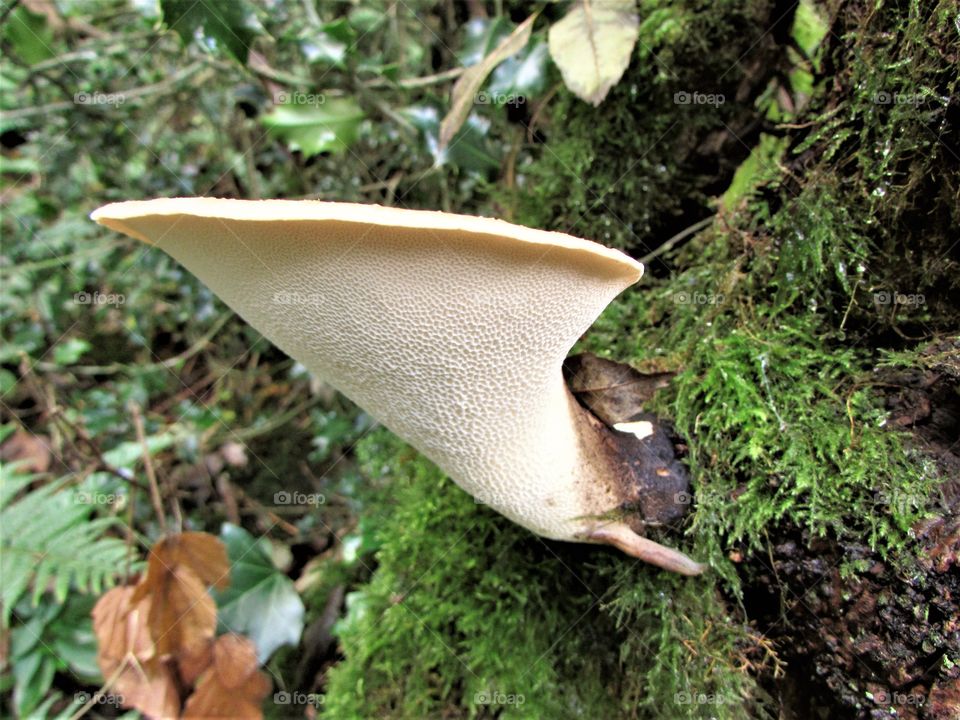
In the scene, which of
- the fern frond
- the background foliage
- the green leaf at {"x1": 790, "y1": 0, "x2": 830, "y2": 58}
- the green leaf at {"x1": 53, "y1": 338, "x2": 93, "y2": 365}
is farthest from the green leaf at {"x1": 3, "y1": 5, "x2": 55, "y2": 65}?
the green leaf at {"x1": 790, "y1": 0, "x2": 830, "y2": 58}

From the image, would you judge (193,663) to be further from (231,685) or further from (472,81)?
(472,81)

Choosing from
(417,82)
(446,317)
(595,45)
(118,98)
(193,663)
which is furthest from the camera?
(118,98)

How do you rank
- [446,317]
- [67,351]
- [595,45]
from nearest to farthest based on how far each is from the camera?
[446,317] → [595,45] → [67,351]

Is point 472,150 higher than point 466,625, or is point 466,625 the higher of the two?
point 472,150

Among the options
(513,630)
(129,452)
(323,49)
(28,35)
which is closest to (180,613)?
(129,452)

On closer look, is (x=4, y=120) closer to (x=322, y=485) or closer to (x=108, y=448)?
(x=108, y=448)

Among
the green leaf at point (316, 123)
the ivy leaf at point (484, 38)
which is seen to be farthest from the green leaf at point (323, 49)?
the ivy leaf at point (484, 38)

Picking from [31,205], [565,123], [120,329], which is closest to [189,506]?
[120,329]
